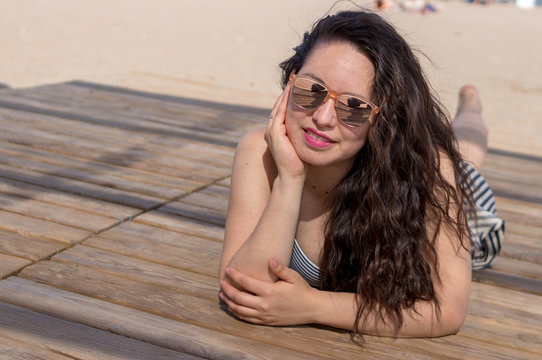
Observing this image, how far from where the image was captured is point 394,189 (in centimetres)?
231

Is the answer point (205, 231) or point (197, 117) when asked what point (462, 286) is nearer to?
point (205, 231)

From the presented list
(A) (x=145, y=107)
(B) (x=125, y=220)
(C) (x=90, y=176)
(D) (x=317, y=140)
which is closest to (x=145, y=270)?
(B) (x=125, y=220)

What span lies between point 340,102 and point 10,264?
1.44 metres

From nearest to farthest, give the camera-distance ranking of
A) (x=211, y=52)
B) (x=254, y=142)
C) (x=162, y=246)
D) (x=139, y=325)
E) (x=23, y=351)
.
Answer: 1. (x=23, y=351)
2. (x=139, y=325)
3. (x=254, y=142)
4. (x=162, y=246)
5. (x=211, y=52)

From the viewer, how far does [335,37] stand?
2.26 meters

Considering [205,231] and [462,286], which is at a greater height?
[462,286]

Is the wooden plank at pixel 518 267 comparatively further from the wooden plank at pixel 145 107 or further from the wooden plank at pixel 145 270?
the wooden plank at pixel 145 107

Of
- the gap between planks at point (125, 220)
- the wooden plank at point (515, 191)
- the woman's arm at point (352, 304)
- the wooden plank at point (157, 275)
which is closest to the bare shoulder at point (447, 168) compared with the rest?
the woman's arm at point (352, 304)

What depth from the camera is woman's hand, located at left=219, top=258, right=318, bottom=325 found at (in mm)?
2207

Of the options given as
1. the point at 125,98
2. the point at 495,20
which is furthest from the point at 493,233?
the point at 495,20

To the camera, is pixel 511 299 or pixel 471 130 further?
pixel 471 130

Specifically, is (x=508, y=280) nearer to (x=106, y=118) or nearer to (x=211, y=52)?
(x=106, y=118)

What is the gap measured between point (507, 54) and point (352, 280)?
15542 millimetres

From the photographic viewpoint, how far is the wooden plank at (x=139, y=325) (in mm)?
2154
